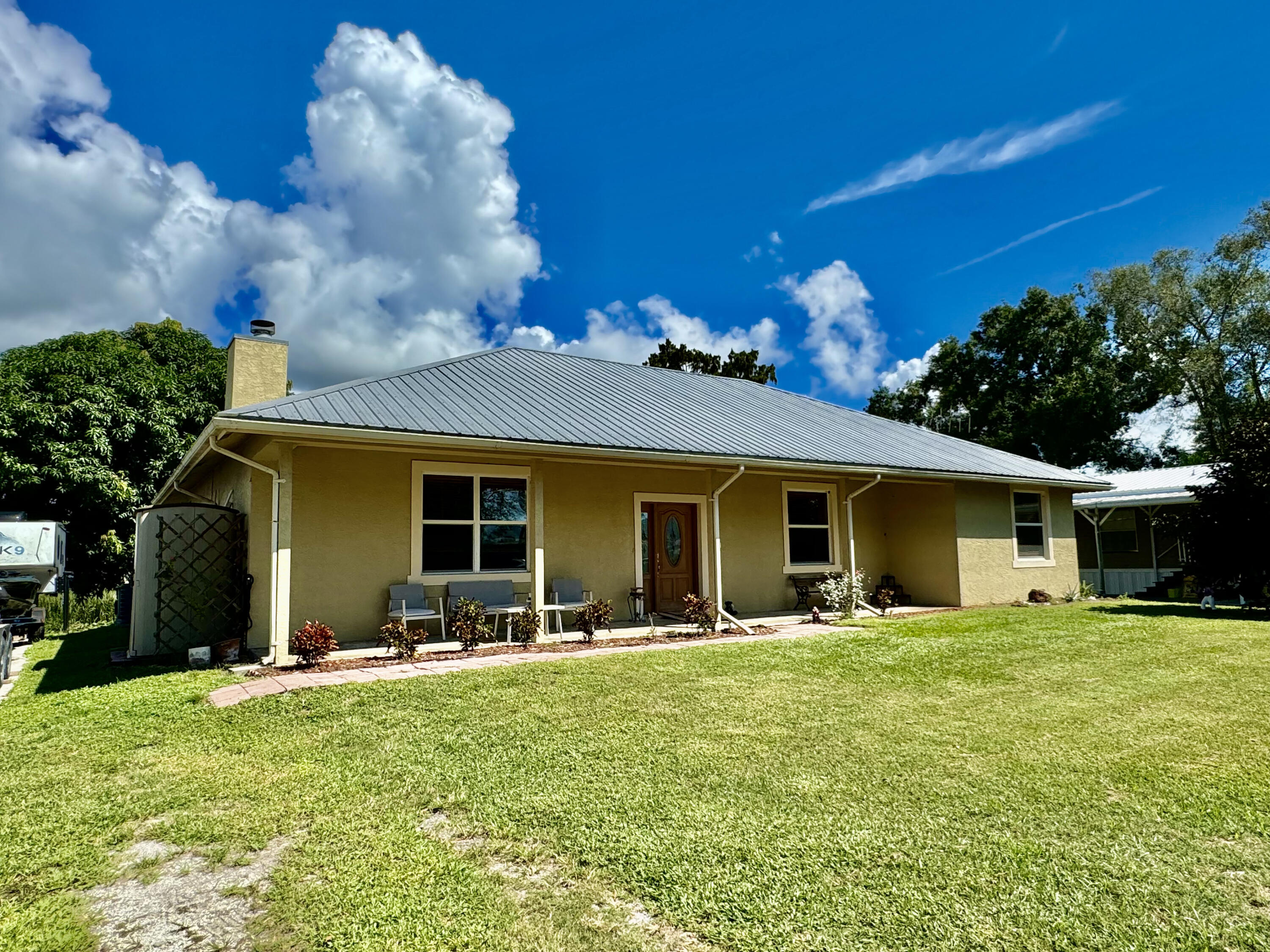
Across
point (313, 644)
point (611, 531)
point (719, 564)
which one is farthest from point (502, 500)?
point (719, 564)

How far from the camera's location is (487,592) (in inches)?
393

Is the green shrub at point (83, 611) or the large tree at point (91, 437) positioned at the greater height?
the large tree at point (91, 437)

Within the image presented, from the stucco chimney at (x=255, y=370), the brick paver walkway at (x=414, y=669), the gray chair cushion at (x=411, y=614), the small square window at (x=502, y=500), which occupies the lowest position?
the brick paver walkway at (x=414, y=669)

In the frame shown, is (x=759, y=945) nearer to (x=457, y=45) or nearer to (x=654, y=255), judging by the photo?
(x=457, y=45)

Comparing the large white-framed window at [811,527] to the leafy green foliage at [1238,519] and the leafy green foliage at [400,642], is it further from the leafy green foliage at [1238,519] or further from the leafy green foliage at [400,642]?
the leafy green foliage at [400,642]

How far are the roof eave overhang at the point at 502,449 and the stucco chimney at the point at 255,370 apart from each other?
3.43 feet

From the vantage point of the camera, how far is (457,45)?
11.6 meters

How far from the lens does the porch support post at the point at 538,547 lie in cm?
968

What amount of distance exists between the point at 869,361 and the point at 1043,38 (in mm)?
32319

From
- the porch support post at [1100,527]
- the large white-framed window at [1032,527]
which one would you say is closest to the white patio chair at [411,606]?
the large white-framed window at [1032,527]

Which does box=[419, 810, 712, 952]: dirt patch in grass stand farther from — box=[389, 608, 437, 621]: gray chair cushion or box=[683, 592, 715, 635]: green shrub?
box=[683, 592, 715, 635]: green shrub

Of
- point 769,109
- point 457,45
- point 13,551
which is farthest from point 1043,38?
point 13,551

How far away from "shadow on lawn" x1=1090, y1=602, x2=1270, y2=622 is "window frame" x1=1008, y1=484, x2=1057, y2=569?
1441mm

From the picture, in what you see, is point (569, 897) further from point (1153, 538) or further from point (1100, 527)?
point (1100, 527)
